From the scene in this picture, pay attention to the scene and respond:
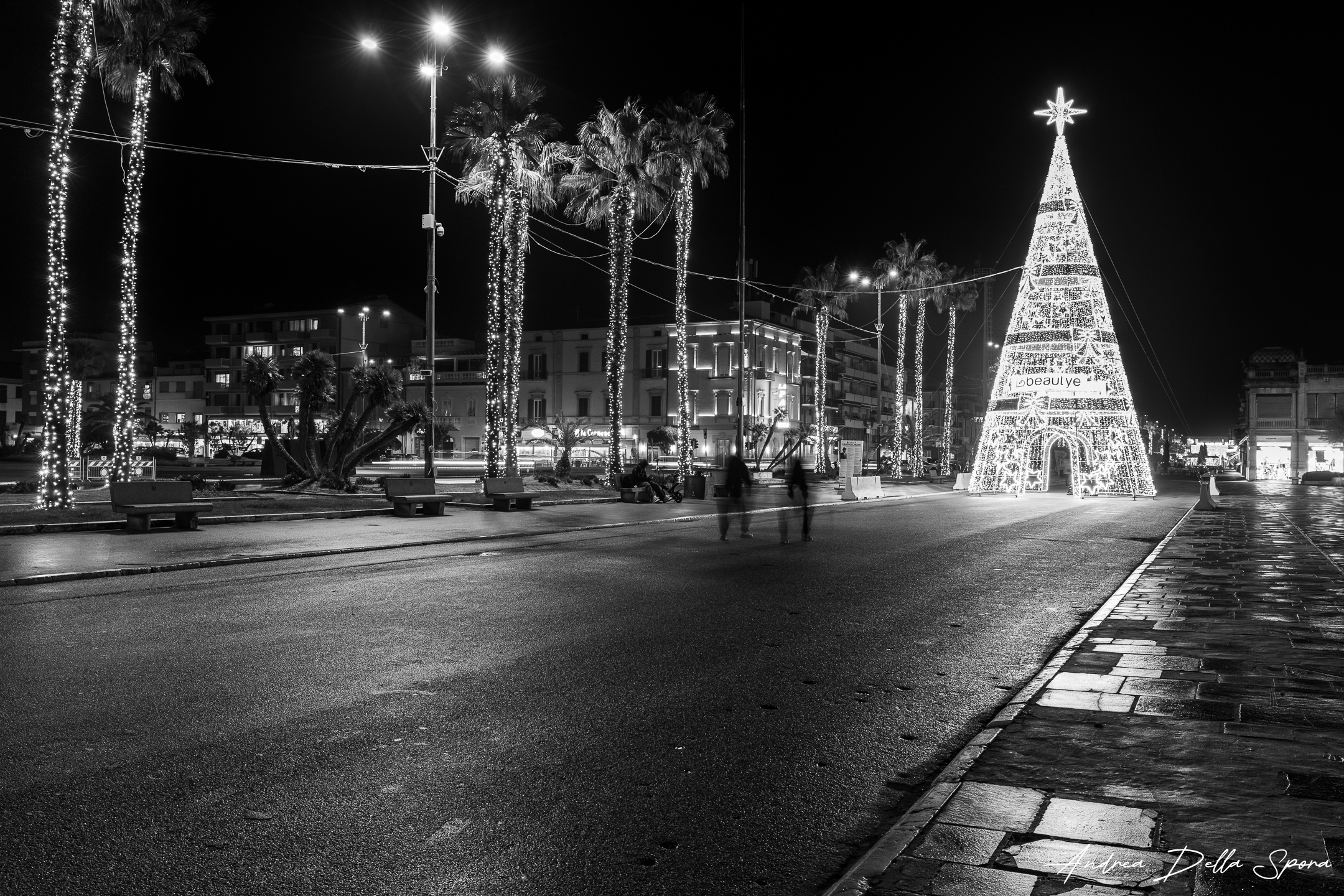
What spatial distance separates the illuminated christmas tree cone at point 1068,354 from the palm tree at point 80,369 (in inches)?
1308

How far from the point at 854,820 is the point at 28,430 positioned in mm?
117675

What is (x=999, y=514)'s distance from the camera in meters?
25.7

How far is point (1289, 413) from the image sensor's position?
8731cm

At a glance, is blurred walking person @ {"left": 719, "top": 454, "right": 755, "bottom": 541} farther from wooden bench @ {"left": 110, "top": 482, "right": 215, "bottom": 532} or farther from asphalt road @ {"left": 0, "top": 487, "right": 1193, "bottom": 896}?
wooden bench @ {"left": 110, "top": 482, "right": 215, "bottom": 532}

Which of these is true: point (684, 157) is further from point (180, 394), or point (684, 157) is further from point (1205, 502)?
point (180, 394)

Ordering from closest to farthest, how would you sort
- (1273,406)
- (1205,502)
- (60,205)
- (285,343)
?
(60,205)
(1205,502)
(1273,406)
(285,343)

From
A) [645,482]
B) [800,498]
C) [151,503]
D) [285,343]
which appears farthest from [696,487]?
[285,343]

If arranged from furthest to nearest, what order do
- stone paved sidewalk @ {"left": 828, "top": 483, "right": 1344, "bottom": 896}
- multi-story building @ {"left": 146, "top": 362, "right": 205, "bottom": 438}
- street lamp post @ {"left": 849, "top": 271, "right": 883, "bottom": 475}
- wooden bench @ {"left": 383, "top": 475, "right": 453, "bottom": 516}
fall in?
multi-story building @ {"left": 146, "top": 362, "right": 205, "bottom": 438} < street lamp post @ {"left": 849, "top": 271, "right": 883, "bottom": 475} < wooden bench @ {"left": 383, "top": 475, "right": 453, "bottom": 516} < stone paved sidewalk @ {"left": 828, "top": 483, "right": 1344, "bottom": 896}

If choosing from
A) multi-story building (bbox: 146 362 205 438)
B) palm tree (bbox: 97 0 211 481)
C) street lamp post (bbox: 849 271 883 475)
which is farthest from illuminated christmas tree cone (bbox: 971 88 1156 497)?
multi-story building (bbox: 146 362 205 438)

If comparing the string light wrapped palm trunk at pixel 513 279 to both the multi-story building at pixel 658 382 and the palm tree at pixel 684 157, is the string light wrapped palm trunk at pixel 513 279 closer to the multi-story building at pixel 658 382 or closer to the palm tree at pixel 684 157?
the palm tree at pixel 684 157

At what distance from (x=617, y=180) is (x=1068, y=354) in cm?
1852

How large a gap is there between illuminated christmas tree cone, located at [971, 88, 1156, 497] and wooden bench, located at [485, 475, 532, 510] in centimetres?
2198

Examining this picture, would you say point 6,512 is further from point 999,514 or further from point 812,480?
point 812,480

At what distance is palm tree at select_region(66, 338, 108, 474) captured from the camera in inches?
1224
